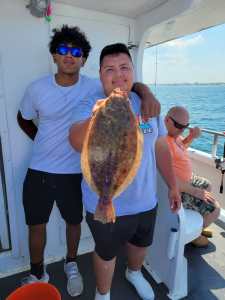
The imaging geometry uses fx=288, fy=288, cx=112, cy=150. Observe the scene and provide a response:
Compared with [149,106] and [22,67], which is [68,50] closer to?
[22,67]

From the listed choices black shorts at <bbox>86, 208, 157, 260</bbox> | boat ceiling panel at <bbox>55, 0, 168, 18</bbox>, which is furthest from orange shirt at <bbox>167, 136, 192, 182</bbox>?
boat ceiling panel at <bbox>55, 0, 168, 18</bbox>

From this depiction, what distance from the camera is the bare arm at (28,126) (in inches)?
97.9

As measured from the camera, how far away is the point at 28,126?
2.51 metres

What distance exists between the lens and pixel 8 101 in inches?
99.9

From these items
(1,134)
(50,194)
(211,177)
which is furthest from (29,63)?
(211,177)

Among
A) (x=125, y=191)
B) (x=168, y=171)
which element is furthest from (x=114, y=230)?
(x=168, y=171)

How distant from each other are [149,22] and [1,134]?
1.75 metres

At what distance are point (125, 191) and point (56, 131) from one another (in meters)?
0.77

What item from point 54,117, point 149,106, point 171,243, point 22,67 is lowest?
point 171,243

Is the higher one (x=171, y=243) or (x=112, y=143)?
(x=112, y=143)

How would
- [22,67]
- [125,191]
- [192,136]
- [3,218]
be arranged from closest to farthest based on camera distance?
[125,191]
[22,67]
[3,218]
[192,136]

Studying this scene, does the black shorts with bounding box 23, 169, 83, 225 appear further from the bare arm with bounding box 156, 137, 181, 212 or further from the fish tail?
the fish tail

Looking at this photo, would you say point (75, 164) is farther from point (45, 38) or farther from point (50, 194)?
point (45, 38)

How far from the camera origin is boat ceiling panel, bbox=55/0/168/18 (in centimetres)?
250
